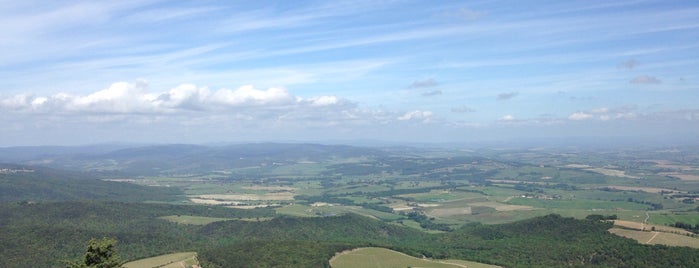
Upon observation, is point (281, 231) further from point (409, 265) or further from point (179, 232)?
point (409, 265)

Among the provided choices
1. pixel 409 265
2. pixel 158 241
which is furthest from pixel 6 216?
pixel 409 265

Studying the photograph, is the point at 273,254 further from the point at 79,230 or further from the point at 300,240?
the point at 79,230

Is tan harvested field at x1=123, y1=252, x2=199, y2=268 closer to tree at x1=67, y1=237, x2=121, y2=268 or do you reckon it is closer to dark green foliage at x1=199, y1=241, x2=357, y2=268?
dark green foliage at x1=199, y1=241, x2=357, y2=268

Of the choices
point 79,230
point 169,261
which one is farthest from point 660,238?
point 79,230

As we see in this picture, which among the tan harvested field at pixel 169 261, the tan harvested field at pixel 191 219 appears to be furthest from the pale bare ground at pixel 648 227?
the tan harvested field at pixel 191 219

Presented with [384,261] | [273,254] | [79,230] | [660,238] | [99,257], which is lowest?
[384,261]
